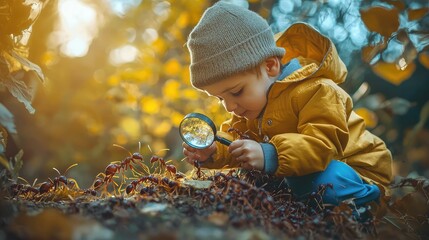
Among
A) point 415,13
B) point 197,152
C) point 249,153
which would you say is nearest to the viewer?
point 249,153

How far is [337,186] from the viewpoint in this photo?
258 centimetres

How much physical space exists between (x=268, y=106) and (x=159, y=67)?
12.7 feet

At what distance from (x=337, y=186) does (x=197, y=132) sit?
830 millimetres

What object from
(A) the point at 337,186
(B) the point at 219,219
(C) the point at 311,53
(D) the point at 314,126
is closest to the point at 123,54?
(C) the point at 311,53

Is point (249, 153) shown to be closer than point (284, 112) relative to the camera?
Yes

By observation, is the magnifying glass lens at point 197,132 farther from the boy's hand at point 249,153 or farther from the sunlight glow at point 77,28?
the sunlight glow at point 77,28

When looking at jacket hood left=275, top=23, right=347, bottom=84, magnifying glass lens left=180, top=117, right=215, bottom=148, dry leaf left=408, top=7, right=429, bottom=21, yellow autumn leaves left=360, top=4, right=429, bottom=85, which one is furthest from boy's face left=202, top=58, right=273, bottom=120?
dry leaf left=408, top=7, right=429, bottom=21

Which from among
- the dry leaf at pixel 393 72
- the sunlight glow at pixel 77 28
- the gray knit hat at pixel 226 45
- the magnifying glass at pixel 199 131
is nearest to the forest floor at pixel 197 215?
the magnifying glass at pixel 199 131

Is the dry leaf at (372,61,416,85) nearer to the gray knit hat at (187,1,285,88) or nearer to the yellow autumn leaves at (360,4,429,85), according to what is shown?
the yellow autumn leaves at (360,4,429,85)

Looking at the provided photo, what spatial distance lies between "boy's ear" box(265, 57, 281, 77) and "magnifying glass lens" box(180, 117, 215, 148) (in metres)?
0.63

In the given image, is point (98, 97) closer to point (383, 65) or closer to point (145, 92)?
point (145, 92)

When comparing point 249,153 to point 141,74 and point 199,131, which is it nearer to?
point 199,131

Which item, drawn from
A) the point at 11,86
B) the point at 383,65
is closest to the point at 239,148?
the point at 11,86

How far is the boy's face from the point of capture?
285 cm
